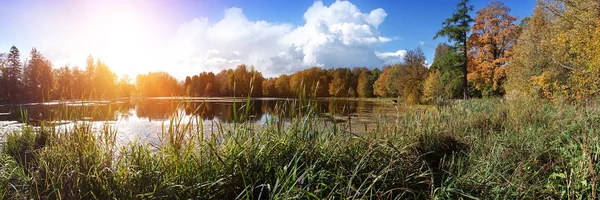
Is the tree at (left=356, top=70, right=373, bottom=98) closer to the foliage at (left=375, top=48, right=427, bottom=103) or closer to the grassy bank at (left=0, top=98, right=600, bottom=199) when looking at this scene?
the foliage at (left=375, top=48, right=427, bottom=103)

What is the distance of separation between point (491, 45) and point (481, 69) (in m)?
2.09

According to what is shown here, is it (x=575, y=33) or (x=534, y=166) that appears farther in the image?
(x=575, y=33)

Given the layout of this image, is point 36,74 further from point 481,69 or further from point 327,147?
point 481,69

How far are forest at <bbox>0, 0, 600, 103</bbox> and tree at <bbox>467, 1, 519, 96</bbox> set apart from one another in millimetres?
67

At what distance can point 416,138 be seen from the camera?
4590 mm

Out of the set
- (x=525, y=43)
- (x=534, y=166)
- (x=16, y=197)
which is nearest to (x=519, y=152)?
(x=534, y=166)

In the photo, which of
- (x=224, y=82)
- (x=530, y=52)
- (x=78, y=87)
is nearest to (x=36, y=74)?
(x=78, y=87)

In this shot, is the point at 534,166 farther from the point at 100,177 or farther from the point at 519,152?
the point at 100,177

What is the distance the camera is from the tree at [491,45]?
22.7m

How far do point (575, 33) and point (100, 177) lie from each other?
47.9 ft

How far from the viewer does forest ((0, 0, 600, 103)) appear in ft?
16.9

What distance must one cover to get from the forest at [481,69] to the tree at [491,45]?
0.22ft

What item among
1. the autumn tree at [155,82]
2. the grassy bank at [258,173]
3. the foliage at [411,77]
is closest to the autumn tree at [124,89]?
the grassy bank at [258,173]

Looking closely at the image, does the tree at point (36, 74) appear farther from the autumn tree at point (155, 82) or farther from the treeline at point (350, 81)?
the autumn tree at point (155, 82)
